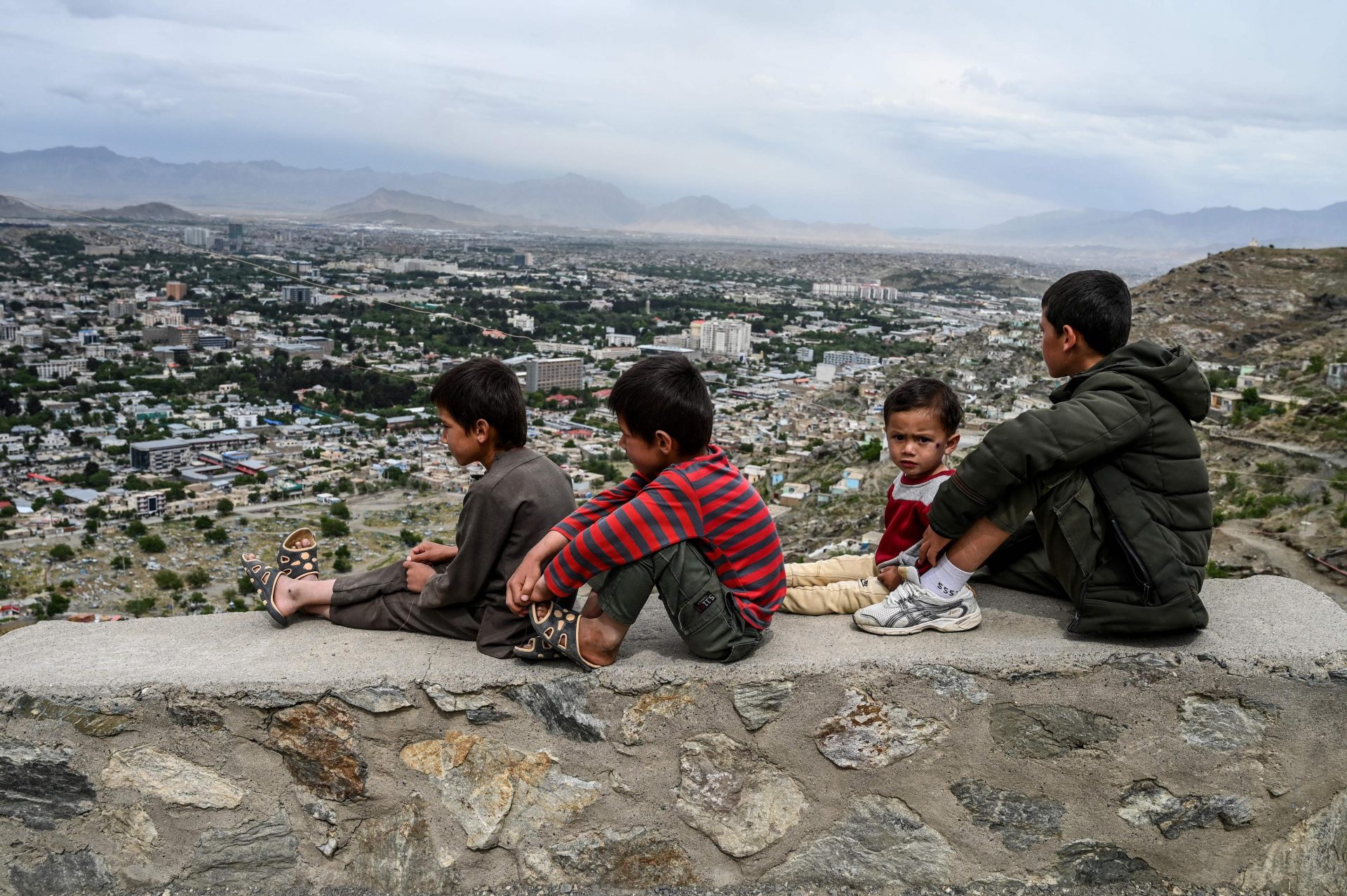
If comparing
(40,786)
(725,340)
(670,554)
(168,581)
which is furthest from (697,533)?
(725,340)

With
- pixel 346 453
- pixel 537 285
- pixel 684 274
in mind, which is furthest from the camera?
pixel 684 274

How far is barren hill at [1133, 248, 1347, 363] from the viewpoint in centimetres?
2302

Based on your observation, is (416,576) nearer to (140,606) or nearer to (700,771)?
(700,771)

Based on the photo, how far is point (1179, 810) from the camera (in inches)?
75.2

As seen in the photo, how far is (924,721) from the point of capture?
6.31 feet

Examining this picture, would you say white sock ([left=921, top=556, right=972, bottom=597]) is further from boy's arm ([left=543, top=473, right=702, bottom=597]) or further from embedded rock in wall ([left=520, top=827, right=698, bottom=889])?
embedded rock in wall ([left=520, top=827, right=698, bottom=889])

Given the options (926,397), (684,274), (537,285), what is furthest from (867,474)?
(684,274)

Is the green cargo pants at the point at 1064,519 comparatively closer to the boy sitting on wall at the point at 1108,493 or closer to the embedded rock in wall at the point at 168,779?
the boy sitting on wall at the point at 1108,493

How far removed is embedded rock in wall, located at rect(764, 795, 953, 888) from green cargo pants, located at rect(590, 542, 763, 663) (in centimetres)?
38

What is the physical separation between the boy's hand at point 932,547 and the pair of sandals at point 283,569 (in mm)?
1326

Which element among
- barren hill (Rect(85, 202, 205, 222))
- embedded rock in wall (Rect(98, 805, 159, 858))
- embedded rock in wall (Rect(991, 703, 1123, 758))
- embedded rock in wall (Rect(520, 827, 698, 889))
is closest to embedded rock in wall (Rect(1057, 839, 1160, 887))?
embedded rock in wall (Rect(991, 703, 1123, 758))

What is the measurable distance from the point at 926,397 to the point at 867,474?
488 inches

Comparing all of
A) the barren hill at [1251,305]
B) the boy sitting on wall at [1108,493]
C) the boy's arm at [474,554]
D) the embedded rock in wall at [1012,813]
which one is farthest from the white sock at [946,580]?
the barren hill at [1251,305]

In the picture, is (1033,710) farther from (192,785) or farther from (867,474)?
(867,474)
